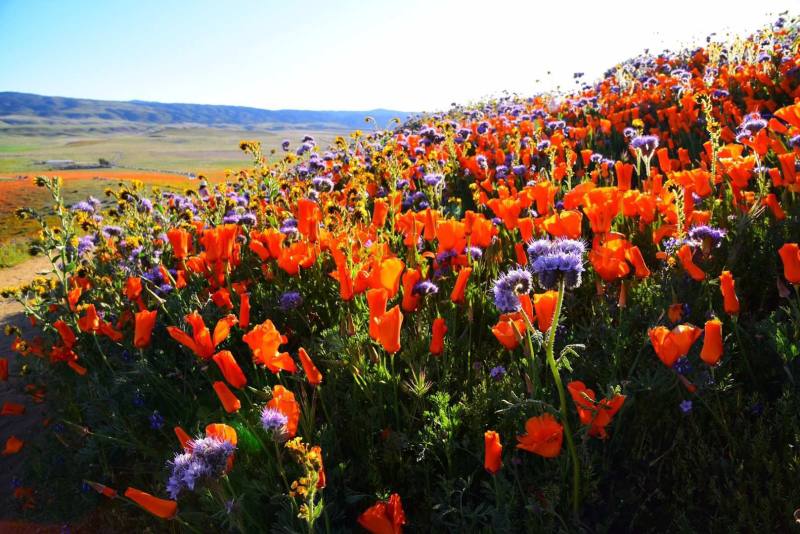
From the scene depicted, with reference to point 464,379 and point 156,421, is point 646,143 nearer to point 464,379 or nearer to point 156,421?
point 464,379

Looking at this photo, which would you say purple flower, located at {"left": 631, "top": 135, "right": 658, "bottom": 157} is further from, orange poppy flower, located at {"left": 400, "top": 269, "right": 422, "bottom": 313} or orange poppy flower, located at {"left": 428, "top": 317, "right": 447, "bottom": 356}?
orange poppy flower, located at {"left": 428, "top": 317, "right": 447, "bottom": 356}

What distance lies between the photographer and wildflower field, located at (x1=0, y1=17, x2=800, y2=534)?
4.91 feet

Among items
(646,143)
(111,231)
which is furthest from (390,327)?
(111,231)

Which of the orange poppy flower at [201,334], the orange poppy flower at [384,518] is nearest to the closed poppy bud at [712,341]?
the orange poppy flower at [384,518]

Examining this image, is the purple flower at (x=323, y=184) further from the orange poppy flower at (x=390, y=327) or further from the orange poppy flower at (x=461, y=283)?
the orange poppy flower at (x=390, y=327)

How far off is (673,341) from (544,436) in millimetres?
463

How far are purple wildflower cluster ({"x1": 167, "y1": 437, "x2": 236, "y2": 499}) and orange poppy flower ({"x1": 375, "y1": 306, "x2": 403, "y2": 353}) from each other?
0.59m

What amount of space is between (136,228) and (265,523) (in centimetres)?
315

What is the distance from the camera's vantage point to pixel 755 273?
241cm

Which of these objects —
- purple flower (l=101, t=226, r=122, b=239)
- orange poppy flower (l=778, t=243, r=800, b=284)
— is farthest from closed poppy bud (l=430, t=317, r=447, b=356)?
purple flower (l=101, t=226, r=122, b=239)

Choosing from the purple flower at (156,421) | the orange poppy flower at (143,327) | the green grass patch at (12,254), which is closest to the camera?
the orange poppy flower at (143,327)

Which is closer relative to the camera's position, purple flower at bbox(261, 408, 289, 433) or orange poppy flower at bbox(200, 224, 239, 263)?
purple flower at bbox(261, 408, 289, 433)

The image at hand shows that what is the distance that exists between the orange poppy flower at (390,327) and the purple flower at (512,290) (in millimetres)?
371

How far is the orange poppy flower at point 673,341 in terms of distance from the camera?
144 cm
